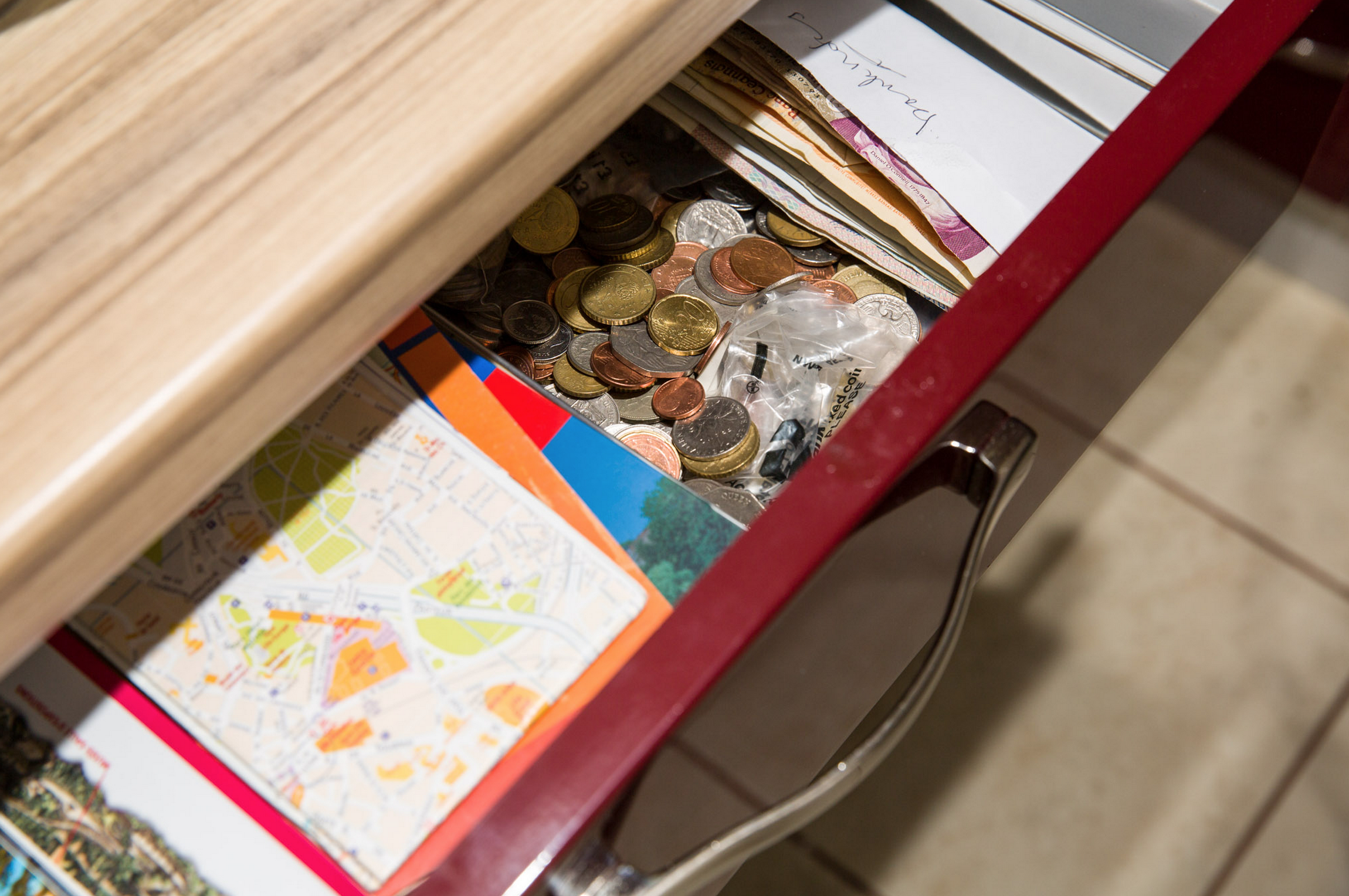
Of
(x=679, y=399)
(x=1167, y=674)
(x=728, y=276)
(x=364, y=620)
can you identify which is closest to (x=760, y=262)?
(x=728, y=276)

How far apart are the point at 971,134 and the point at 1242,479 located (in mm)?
731

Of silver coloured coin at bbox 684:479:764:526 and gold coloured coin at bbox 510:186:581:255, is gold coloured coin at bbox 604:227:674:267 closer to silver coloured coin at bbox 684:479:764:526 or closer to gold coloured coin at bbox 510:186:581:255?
gold coloured coin at bbox 510:186:581:255

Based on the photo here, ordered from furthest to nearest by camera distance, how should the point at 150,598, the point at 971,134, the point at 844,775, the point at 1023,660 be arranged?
1. the point at 1023,660
2. the point at 971,134
3. the point at 150,598
4. the point at 844,775

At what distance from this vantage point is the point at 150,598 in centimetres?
50

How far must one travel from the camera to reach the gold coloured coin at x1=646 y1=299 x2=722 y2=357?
0.73 meters

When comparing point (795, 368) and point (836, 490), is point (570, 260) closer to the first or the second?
point (795, 368)

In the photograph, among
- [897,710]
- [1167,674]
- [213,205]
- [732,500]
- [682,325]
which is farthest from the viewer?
[1167,674]

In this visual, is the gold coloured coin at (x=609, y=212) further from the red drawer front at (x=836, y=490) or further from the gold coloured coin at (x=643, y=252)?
the red drawer front at (x=836, y=490)

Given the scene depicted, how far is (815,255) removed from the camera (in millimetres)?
763

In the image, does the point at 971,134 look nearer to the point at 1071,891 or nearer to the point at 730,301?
the point at 730,301

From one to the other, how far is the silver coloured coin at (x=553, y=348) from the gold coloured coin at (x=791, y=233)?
18 cm

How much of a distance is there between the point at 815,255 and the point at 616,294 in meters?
0.16

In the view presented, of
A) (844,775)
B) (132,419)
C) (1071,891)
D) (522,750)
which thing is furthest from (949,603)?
(1071,891)

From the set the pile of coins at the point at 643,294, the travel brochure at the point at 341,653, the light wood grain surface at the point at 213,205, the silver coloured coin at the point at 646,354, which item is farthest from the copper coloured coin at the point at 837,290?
the light wood grain surface at the point at 213,205
